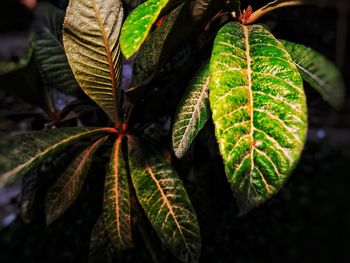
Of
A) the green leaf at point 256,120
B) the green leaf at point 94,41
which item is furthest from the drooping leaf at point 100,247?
the green leaf at point 256,120

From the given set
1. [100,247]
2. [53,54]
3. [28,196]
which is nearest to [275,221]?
[100,247]

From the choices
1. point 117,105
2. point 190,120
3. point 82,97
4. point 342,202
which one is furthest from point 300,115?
point 342,202

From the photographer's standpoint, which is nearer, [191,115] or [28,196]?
[191,115]

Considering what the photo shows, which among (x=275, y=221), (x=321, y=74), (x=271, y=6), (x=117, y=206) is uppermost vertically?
(x=271, y=6)

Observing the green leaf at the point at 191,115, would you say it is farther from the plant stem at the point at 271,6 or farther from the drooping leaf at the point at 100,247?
the drooping leaf at the point at 100,247

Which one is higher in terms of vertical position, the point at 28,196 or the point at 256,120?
the point at 256,120

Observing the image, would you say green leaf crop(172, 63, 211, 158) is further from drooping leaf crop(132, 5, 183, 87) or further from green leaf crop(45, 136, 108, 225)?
green leaf crop(45, 136, 108, 225)

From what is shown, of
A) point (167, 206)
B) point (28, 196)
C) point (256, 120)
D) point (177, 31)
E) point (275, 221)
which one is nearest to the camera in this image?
point (256, 120)

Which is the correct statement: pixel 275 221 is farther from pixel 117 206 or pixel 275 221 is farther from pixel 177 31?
pixel 177 31

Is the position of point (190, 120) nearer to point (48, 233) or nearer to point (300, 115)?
point (300, 115)
